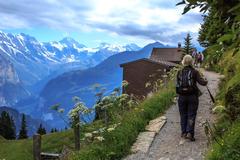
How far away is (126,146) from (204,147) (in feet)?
6.22

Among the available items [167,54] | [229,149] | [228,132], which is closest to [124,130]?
[228,132]

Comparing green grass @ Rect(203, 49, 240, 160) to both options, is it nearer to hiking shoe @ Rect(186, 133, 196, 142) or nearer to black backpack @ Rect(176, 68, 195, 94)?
hiking shoe @ Rect(186, 133, 196, 142)

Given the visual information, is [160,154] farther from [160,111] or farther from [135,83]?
[135,83]

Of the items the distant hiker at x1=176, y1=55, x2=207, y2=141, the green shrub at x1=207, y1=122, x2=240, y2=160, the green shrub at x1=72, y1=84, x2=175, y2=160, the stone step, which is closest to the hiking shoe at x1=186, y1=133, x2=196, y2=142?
the distant hiker at x1=176, y1=55, x2=207, y2=141

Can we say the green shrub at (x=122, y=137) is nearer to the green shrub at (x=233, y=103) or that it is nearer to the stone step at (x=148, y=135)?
the stone step at (x=148, y=135)

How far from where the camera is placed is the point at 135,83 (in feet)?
224

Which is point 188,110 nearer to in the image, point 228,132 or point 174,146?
point 174,146

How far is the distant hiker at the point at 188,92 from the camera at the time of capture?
38.8ft

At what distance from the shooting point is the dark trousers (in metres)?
12.2

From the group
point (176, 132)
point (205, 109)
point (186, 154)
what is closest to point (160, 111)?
point (205, 109)

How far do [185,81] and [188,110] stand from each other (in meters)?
0.93

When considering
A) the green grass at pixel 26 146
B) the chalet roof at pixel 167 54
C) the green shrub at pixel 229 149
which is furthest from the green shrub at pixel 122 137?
the chalet roof at pixel 167 54

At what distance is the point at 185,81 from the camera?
468 inches

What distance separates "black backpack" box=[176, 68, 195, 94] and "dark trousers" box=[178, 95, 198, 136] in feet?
0.69
